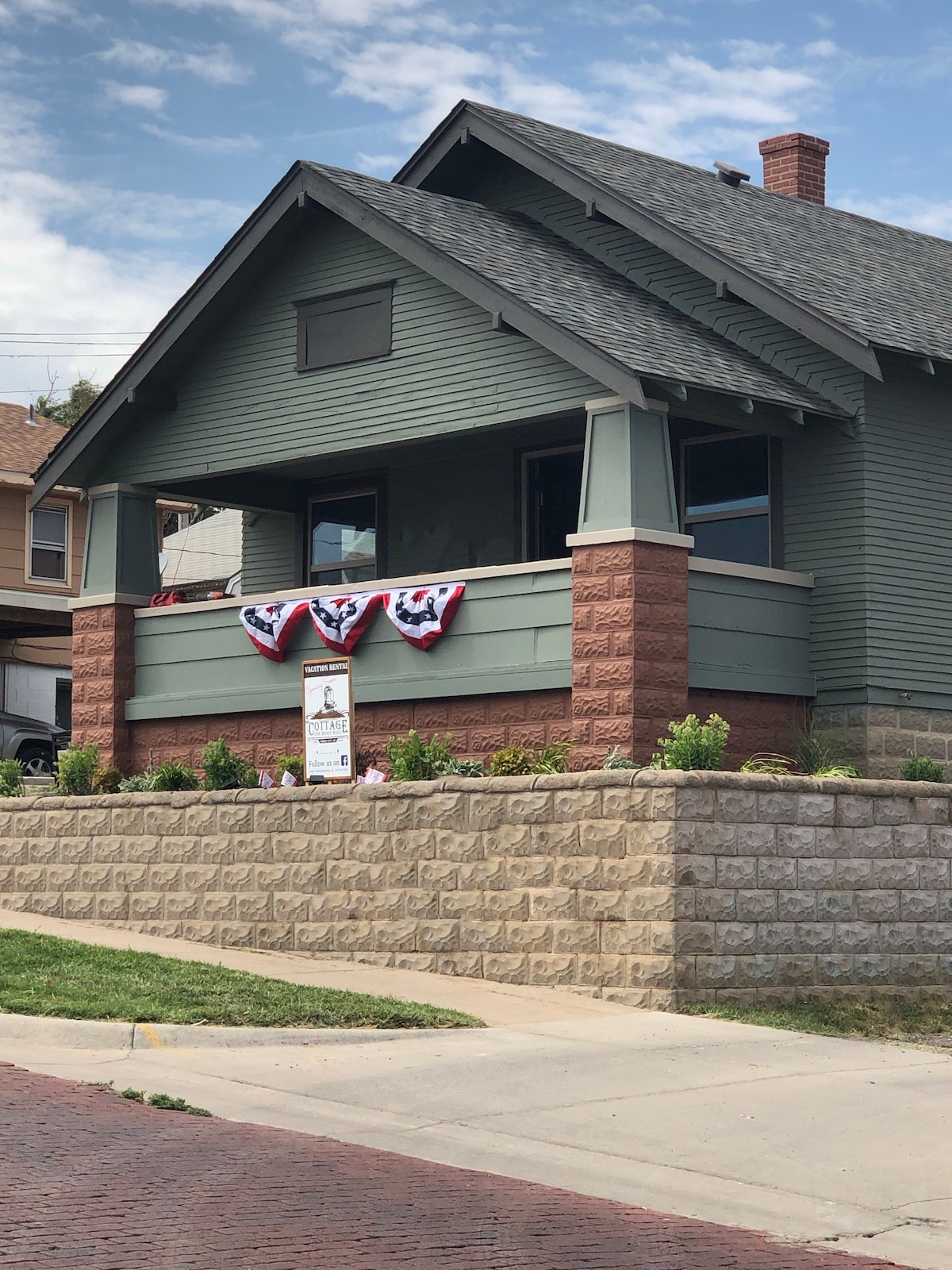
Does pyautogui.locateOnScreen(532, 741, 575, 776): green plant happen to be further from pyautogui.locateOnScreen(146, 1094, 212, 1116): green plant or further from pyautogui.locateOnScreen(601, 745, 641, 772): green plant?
pyautogui.locateOnScreen(146, 1094, 212, 1116): green plant

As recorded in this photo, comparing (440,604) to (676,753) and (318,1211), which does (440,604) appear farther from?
(318,1211)

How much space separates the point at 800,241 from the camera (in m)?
20.0

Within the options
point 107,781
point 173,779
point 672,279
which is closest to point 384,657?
point 173,779

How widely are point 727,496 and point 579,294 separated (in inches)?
102

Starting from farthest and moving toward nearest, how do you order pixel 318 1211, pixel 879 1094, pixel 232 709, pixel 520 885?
pixel 232 709 → pixel 520 885 → pixel 879 1094 → pixel 318 1211

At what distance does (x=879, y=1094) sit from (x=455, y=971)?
14.7 feet

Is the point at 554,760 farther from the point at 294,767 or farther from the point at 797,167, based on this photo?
the point at 797,167

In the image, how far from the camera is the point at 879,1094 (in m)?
10.4

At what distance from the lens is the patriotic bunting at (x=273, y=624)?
17.7 meters

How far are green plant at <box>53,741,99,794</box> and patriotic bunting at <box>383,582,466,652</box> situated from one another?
151 inches

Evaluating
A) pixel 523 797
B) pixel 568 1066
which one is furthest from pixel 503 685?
pixel 568 1066

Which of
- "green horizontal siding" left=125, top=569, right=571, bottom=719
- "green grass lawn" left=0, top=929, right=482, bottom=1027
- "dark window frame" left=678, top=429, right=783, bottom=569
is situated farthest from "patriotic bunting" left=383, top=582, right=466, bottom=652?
"green grass lawn" left=0, top=929, right=482, bottom=1027

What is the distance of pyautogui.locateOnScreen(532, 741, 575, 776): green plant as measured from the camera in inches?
593

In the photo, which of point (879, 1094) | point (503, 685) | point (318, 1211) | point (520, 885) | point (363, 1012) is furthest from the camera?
point (503, 685)
